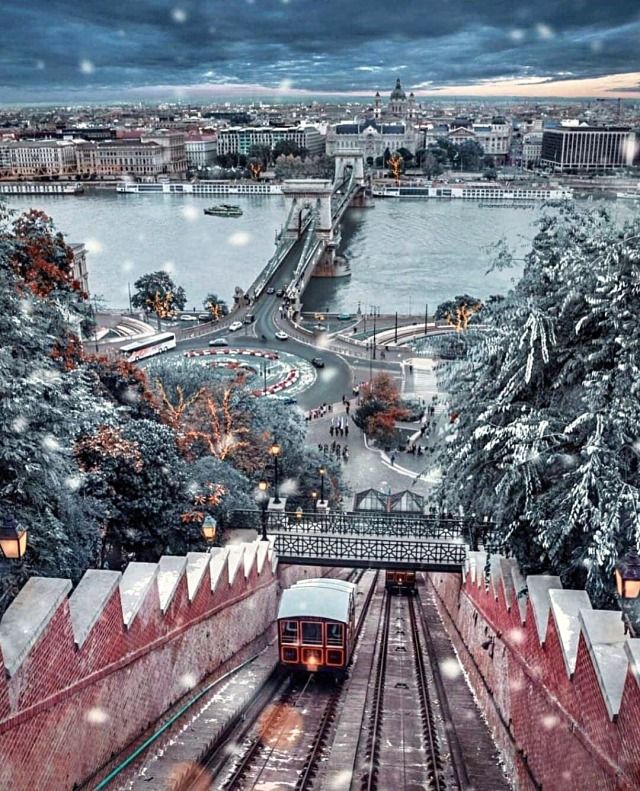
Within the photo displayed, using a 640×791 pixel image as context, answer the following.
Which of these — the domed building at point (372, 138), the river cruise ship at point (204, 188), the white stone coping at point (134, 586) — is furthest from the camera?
the domed building at point (372, 138)

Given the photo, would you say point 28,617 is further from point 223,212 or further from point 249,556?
point 223,212

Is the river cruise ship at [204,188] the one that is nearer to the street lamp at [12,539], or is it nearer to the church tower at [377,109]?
the church tower at [377,109]

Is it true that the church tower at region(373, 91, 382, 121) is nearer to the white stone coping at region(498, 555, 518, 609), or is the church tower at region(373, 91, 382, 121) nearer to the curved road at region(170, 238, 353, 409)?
→ the curved road at region(170, 238, 353, 409)

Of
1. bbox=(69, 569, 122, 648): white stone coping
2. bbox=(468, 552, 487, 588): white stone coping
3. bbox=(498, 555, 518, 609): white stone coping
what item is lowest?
bbox=(468, 552, 487, 588): white stone coping

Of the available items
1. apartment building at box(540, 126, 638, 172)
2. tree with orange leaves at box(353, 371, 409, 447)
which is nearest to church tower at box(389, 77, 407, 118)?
apartment building at box(540, 126, 638, 172)

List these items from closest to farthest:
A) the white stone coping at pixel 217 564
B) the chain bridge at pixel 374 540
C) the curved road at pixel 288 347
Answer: the white stone coping at pixel 217 564
the chain bridge at pixel 374 540
the curved road at pixel 288 347

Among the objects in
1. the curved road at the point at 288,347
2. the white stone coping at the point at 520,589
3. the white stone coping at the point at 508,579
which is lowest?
the curved road at the point at 288,347

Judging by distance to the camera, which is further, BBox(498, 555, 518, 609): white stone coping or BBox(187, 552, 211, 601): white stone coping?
BBox(187, 552, 211, 601): white stone coping

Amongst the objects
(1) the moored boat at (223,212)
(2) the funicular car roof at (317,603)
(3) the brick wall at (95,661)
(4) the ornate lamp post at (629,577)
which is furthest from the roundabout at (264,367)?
(1) the moored boat at (223,212)
